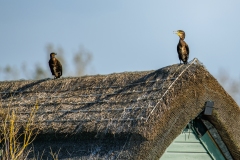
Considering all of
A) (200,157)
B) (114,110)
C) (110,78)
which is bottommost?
(200,157)

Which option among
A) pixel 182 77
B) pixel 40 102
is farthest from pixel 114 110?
pixel 40 102

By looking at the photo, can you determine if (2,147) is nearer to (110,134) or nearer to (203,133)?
(110,134)

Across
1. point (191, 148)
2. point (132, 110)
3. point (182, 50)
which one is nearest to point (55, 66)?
point (182, 50)

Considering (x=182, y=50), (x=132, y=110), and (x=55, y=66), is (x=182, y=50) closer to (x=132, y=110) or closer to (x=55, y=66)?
(x=132, y=110)

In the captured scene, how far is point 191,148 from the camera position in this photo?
9383 mm

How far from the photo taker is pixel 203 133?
948 cm

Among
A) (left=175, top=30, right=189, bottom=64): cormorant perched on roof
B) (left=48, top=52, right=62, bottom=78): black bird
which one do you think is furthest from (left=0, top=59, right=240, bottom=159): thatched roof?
(left=48, top=52, right=62, bottom=78): black bird

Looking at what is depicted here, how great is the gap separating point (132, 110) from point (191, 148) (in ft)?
4.30

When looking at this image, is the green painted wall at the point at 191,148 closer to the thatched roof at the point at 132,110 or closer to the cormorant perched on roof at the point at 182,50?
the thatched roof at the point at 132,110

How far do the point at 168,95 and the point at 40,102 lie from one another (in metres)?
2.48

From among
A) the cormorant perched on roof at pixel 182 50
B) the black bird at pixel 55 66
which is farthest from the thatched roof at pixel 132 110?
the black bird at pixel 55 66

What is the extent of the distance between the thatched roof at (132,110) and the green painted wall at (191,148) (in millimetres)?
243

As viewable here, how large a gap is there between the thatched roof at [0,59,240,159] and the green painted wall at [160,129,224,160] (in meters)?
0.24

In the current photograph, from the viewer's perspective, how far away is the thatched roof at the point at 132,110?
824 centimetres
